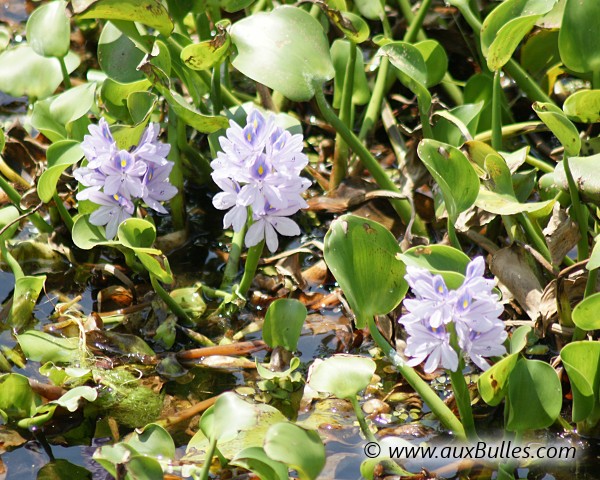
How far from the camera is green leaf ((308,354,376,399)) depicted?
5.64ft

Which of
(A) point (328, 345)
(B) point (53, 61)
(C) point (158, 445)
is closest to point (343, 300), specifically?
(A) point (328, 345)

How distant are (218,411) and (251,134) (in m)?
0.59

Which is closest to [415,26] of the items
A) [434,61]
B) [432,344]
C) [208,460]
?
[434,61]

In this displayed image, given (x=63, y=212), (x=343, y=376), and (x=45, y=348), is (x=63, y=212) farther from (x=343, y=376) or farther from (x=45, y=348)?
(x=343, y=376)

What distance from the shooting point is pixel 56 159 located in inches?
87.6

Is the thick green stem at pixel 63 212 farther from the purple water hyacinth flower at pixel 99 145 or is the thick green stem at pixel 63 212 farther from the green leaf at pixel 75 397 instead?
the green leaf at pixel 75 397

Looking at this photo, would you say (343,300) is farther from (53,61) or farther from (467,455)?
(53,61)

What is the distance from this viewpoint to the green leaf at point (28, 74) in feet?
8.40

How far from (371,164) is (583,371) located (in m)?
0.87

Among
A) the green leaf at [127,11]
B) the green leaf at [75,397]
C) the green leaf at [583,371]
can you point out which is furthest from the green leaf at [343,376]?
the green leaf at [127,11]

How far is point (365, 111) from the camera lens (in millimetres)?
2859

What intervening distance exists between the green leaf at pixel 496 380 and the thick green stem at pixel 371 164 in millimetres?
731

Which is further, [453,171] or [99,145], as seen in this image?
[99,145]

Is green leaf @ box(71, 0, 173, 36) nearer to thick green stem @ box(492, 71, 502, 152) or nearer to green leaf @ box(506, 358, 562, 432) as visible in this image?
thick green stem @ box(492, 71, 502, 152)
